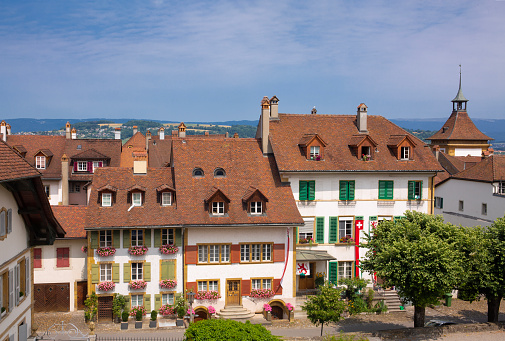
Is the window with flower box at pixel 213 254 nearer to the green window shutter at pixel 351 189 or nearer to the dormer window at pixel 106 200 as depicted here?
the dormer window at pixel 106 200

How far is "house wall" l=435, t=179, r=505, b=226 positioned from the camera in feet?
158

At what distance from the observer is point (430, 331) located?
31188 mm

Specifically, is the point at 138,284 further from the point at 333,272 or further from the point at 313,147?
the point at 313,147

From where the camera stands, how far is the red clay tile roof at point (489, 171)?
158ft

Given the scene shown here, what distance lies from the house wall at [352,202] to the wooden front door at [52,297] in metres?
16.9

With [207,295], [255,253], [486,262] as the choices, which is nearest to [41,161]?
[207,295]

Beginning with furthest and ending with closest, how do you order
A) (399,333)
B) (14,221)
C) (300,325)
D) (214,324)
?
1. (300,325)
2. (399,333)
3. (214,324)
4. (14,221)

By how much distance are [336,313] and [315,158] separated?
44.2ft

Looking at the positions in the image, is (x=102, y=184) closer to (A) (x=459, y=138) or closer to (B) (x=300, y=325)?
(B) (x=300, y=325)

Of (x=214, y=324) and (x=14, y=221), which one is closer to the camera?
(x=14, y=221)

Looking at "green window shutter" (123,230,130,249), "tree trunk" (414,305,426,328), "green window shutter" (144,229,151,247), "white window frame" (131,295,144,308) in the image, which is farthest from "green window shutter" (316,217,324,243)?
"green window shutter" (123,230,130,249)

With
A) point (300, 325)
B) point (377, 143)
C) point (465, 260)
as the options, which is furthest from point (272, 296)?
point (377, 143)

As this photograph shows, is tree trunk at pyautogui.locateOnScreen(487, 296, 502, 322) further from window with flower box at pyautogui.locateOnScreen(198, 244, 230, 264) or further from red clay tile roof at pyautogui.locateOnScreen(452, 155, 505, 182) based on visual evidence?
window with flower box at pyautogui.locateOnScreen(198, 244, 230, 264)

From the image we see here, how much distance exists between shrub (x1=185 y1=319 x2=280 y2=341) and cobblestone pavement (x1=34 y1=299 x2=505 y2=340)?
10.1 meters
